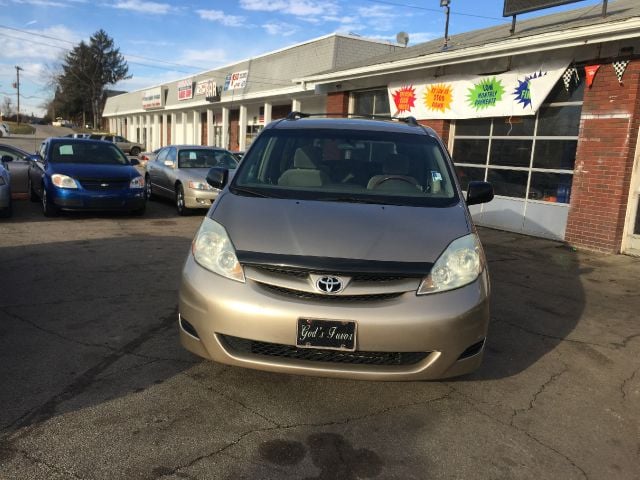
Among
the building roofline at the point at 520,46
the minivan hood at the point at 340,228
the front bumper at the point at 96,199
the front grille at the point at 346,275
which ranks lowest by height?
the front bumper at the point at 96,199

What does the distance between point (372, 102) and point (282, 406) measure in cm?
1230

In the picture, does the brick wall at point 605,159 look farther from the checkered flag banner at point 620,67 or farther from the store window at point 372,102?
the store window at point 372,102

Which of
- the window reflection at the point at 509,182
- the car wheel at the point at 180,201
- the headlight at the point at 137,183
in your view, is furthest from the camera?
the car wheel at the point at 180,201

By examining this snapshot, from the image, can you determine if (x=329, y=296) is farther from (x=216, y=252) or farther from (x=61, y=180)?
(x=61, y=180)

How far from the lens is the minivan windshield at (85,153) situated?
10.5 meters

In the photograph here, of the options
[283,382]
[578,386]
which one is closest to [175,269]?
[283,382]

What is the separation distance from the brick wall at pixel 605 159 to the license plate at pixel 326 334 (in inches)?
290

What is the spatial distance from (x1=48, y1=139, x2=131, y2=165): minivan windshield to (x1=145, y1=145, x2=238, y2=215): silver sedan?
111 centimetres

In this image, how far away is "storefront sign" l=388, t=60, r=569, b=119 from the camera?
9562 mm

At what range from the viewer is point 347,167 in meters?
4.13

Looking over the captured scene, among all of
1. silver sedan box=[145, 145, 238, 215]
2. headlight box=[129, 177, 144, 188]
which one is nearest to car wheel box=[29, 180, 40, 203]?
silver sedan box=[145, 145, 238, 215]

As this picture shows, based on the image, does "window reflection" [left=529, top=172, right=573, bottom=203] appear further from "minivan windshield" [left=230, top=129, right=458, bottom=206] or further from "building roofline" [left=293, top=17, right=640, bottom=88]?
"minivan windshield" [left=230, top=129, right=458, bottom=206]

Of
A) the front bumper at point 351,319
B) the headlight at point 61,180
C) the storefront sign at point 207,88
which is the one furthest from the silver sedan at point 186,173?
the storefront sign at point 207,88

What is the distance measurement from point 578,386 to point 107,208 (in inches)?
343
